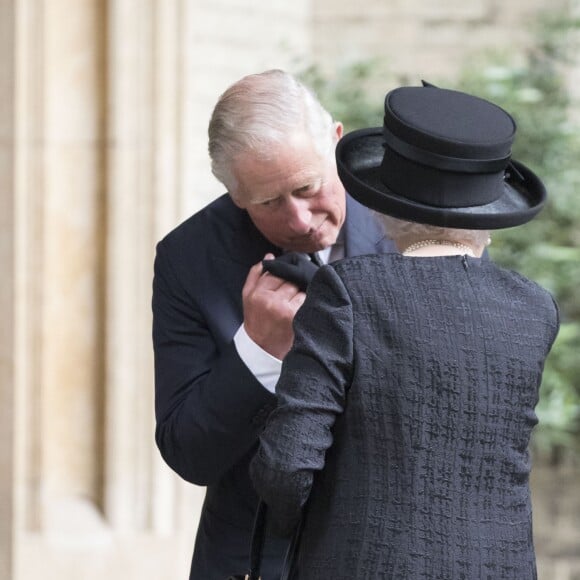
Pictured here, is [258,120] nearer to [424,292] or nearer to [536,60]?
[424,292]

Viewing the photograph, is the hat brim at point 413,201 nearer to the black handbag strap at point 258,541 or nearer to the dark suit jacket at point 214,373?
the dark suit jacket at point 214,373

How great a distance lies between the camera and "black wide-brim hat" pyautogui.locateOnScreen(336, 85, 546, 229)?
2.25m

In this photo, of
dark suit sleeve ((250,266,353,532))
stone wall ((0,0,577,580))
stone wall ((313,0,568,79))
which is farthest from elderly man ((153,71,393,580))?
stone wall ((313,0,568,79))

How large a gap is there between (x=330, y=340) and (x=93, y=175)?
2.31 m

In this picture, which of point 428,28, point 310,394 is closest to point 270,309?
point 310,394

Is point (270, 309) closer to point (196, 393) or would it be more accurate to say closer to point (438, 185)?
point (196, 393)

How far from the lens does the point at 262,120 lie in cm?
261

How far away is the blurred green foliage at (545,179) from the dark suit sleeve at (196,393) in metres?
3.48

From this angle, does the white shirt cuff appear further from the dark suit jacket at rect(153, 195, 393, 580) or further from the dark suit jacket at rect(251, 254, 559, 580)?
the dark suit jacket at rect(251, 254, 559, 580)

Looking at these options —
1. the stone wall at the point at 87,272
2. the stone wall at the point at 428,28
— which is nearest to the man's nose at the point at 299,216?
the stone wall at the point at 87,272

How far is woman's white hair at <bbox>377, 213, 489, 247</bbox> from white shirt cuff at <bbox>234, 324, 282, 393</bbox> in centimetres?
37

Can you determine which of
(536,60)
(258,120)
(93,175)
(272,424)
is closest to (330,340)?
(272,424)

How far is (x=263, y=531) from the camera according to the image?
7.89 ft

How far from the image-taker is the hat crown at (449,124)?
225 cm
